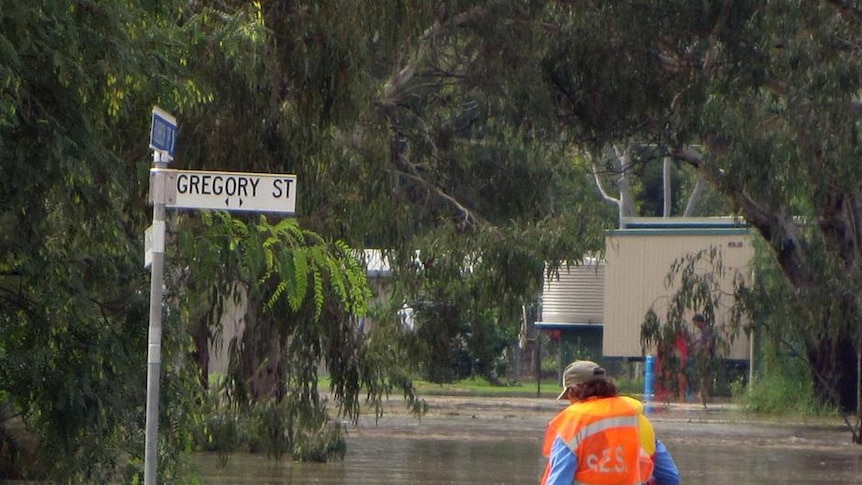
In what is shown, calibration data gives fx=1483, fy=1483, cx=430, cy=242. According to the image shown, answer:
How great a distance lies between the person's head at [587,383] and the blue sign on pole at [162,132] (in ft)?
7.53

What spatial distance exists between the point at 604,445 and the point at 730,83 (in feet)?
37.6

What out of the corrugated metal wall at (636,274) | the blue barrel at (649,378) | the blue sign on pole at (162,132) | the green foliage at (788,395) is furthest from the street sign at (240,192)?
the corrugated metal wall at (636,274)

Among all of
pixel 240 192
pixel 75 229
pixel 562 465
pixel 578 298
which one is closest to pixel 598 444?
pixel 562 465

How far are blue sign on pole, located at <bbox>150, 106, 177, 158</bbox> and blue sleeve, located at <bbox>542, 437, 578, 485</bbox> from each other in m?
2.45

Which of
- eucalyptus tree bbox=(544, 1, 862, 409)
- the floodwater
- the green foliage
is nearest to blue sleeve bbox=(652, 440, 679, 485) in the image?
the floodwater

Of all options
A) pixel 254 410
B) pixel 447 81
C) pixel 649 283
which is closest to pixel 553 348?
pixel 649 283

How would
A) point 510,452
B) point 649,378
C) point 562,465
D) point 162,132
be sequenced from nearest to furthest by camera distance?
point 562,465 < point 162,132 < point 510,452 < point 649,378

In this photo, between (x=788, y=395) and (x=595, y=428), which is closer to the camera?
(x=595, y=428)

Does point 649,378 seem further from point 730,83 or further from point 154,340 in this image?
point 154,340

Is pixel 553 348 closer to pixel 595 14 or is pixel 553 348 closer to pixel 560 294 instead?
pixel 560 294

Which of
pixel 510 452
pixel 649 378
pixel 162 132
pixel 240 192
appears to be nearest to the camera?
pixel 162 132

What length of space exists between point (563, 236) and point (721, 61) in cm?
270

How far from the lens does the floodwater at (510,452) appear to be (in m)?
15.4

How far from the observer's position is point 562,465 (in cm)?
591
